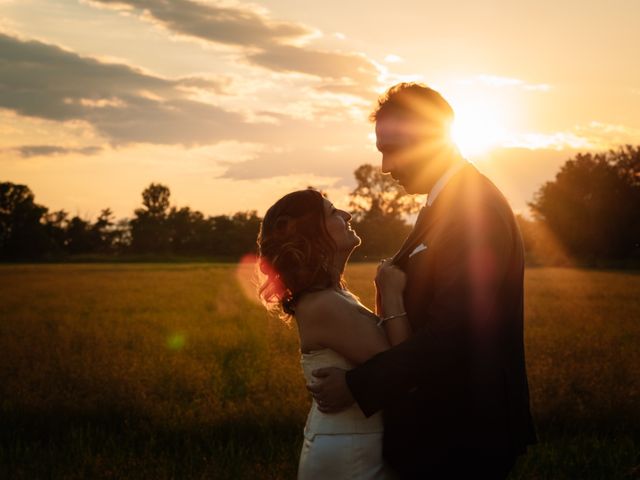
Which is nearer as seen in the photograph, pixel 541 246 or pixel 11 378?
pixel 11 378

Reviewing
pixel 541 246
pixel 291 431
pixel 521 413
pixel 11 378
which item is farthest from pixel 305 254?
pixel 541 246

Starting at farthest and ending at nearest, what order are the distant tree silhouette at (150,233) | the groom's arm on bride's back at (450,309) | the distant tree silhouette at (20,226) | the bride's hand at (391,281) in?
the distant tree silhouette at (150,233)
the distant tree silhouette at (20,226)
the bride's hand at (391,281)
the groom's arm on bride's back at (450,309)

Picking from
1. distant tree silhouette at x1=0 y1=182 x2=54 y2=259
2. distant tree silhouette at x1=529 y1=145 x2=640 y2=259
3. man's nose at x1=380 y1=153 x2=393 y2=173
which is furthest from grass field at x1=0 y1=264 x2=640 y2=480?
distant tree silhouette at x1=0 y1=182 x2=54 y2=259

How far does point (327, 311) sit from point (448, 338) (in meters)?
0.64

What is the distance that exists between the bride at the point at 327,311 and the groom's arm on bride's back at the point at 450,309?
198 millimetres

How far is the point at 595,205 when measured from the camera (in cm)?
7238

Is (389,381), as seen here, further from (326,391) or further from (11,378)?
(11,378)

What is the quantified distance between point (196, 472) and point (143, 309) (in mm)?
16206

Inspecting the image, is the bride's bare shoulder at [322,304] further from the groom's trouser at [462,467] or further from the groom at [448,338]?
the groom's trouser at [462,467]

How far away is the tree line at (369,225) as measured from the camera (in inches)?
2766

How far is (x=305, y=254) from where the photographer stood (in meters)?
3.21

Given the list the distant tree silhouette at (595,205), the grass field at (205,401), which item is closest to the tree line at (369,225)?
the distant tree silhouette at (595,205)

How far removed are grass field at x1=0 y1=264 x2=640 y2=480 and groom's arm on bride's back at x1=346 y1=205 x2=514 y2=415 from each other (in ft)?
12.0

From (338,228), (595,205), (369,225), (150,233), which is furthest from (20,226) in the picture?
(338,228)
